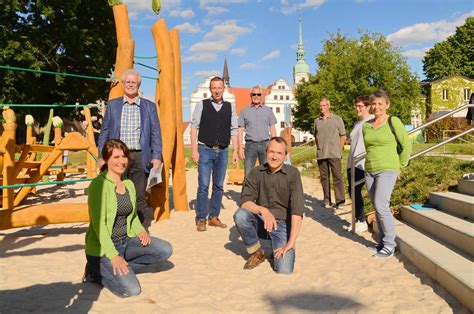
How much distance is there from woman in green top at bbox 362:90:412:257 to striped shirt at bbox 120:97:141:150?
2469mm

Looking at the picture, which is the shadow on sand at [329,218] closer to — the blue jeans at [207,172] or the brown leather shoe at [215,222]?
the brown leather shoe at [215,222]

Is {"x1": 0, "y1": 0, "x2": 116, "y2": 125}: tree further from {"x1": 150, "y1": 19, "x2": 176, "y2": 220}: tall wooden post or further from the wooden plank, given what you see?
the wooden plank

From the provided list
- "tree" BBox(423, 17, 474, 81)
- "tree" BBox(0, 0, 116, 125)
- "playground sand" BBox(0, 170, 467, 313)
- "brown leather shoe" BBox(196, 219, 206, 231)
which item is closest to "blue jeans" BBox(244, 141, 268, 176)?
"brown leather shoe" BBox(196, 219, 206, 231)

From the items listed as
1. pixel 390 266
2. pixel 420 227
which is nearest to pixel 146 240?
pixel 390 266

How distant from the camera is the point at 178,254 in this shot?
427 centimetres

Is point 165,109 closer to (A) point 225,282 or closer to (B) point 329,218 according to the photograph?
(B) point 329,218

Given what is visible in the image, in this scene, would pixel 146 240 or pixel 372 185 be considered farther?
pixel 372 185

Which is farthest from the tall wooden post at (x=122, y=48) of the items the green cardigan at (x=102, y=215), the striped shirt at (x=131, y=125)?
the green cardigan at (x=102, y=215)

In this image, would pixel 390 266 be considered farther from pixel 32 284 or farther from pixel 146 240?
pixel 32 284

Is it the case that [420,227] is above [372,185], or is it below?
below

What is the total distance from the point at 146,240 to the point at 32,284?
0.94 meters

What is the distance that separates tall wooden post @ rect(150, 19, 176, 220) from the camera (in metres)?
6.02

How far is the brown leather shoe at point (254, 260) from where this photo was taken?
12.2 ft

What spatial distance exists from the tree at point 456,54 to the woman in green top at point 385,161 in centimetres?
4266
